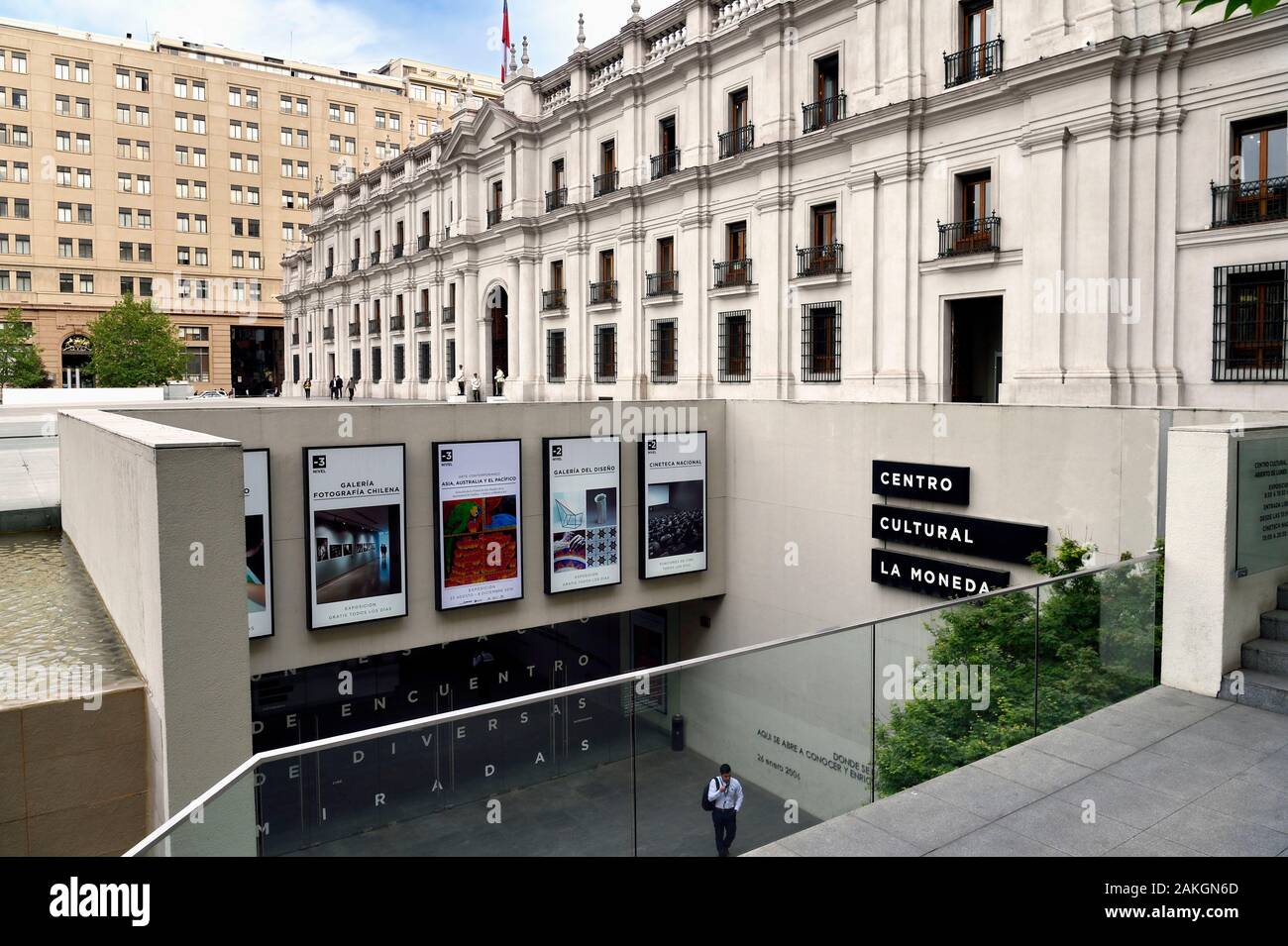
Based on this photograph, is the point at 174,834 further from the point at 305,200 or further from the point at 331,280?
the point at 305,200

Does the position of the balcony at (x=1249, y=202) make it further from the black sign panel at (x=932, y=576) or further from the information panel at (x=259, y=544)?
the information panel at (x=259, y=544)

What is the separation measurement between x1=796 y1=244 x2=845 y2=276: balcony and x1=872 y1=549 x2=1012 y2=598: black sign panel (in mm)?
9717

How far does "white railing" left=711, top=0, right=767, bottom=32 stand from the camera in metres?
28.4

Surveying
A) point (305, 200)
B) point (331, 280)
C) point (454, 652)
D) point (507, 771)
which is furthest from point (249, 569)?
point (305, 200)

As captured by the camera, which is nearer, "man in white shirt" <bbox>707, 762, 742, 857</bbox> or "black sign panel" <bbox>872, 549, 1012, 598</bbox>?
"man in white shirt" <bbox>707, 762, 742, 857</bbox>

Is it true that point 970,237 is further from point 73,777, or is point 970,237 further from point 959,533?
point 73,777

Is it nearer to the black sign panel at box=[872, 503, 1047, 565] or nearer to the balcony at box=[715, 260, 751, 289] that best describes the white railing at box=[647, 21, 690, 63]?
the balcony at box=[715, 260, 751, 289]

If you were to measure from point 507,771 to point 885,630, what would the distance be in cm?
310

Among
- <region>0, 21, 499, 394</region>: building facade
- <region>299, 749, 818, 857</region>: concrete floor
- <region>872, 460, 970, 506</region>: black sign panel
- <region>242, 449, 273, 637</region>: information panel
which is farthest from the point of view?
<region>0, 21, 499, 394</region>: building facade

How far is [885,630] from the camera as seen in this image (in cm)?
700

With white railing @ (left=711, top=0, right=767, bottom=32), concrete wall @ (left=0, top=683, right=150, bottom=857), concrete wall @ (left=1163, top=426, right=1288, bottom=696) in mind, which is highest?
white railing @ (left=711, top=0, right=767, bottom=32)

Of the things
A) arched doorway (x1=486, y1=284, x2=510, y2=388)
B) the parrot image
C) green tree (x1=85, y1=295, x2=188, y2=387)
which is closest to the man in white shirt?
the parrot image

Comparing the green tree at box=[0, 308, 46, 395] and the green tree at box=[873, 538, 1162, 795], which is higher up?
the green tree at box=[0, 308, 46, 395]

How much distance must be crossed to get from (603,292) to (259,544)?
20.9m
